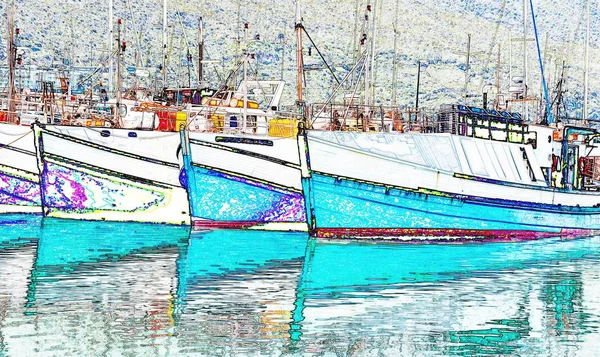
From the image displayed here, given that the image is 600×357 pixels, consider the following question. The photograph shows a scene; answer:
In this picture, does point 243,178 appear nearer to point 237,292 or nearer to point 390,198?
point 390,198

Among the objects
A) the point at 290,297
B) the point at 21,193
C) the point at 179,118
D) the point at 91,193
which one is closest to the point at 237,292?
the point at 290,297

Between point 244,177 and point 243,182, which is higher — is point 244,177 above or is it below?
above

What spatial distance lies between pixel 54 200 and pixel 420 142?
13593 millimetres

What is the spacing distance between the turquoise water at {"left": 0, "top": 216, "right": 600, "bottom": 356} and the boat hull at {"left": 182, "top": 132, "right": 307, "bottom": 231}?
1.94 meters

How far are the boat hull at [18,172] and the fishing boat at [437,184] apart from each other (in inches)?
519

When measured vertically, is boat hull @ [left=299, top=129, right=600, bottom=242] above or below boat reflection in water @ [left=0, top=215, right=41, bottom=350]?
above

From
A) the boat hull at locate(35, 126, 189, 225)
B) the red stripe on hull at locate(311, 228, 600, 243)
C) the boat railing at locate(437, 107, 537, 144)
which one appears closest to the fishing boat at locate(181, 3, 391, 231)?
the boat hull at locate(35, 126, 189, 225)

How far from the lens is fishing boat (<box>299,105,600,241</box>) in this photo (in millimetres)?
29797

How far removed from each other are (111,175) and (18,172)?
466 cm

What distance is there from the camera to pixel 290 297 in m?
19.9

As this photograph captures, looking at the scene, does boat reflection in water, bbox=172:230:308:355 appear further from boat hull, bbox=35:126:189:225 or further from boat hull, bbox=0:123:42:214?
boat hull, bbox=0:123:42:214

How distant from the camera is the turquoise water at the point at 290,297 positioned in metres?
15.6

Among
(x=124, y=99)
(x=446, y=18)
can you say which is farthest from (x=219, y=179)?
(x=446, y=18)

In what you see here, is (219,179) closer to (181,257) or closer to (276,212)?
(276,212)
